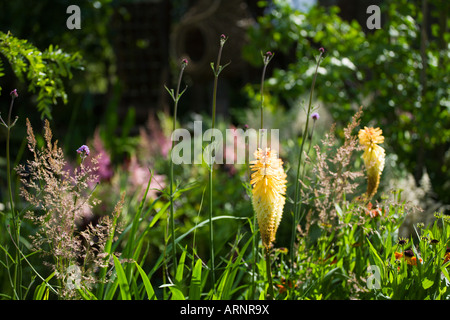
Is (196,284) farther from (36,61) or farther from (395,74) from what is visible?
(395,74)

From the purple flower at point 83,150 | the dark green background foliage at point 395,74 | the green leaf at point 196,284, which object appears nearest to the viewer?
the purple flower at point 83,150

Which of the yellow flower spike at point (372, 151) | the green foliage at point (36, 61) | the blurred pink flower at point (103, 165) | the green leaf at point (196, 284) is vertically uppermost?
the green foliage at point (36, 61)

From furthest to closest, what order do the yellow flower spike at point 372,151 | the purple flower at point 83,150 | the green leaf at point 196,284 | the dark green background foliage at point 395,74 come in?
1. the dark green background foliage at point 395,74
2. the yellow flower spike at point 372,151
3. the green leaf at point 196,284
4. the purple flower at point 83,150

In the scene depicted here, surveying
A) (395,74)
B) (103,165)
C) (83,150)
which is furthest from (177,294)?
(395,74)

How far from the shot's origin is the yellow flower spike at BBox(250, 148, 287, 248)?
1242mm

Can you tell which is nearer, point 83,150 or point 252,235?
point 83,150

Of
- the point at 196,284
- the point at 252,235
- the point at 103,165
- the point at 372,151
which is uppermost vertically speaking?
the point at 372,151

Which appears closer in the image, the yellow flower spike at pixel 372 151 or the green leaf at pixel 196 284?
the green leaf at pixel 196 284

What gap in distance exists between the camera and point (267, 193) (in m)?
1.25

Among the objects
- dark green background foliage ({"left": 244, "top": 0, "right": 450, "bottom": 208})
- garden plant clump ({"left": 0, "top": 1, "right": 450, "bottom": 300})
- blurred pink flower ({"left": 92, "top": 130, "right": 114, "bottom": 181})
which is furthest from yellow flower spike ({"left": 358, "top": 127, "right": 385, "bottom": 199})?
blurred pink flower ({"left": 92, "top": 130, "right": 114, "bottom": 181})

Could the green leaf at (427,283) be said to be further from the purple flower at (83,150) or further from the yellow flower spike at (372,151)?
the purple flower at (83,150)

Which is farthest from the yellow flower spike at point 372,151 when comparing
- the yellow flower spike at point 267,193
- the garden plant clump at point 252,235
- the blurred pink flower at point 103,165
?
the blurred pink flower at point 103,165

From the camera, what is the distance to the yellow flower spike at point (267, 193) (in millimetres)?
1242
